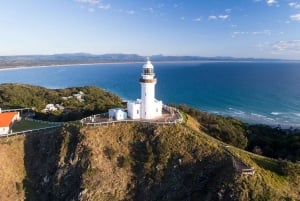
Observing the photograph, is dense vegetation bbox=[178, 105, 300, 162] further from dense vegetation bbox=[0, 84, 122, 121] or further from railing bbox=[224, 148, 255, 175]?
dense vegetation bbox=[0, 84, 122, 121]

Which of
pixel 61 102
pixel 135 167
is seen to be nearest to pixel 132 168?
pixel 135 167

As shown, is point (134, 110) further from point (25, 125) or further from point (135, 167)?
point (25, 125)

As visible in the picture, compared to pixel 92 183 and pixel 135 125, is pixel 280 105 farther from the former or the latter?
pixel 92 183

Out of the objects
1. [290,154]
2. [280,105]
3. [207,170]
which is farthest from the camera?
[280,105]

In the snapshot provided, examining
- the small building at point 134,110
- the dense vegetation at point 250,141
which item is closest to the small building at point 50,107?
the dense vegetation at point 250,141

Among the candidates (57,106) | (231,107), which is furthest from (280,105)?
(57,106)

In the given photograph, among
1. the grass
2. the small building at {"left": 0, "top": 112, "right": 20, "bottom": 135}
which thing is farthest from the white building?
the small building at {"left": 0, "top": 112, "right": 20, "bottom": 135}
